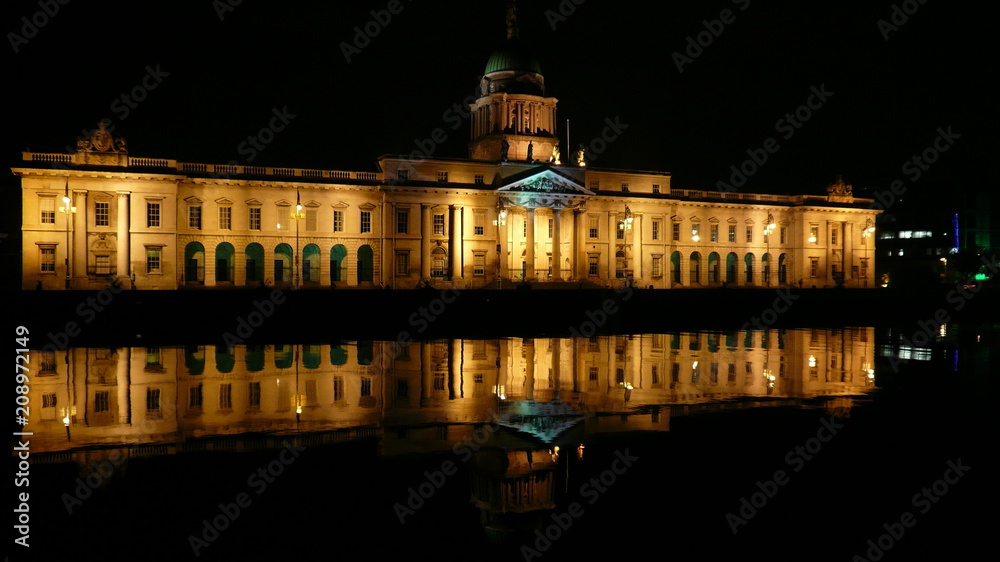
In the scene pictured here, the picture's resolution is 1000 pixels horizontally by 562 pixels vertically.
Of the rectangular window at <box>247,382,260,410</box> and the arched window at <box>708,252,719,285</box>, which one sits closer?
the rectangular window at <box>247,382,260,410</box>

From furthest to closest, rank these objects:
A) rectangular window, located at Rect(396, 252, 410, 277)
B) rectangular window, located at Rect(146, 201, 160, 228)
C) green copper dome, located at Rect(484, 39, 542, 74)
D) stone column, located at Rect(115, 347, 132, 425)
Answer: green copper dome, located at Rect(484, 39, 542, 74) → rectangular window, located at Rect(396, 252, 410, 277) → rectangular window, located at Rect(146, 201, 160, 228) → stone column, located at Rect(115, 347, 132, 425)

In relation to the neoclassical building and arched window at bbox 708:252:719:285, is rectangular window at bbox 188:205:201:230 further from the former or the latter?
arched window at bbox 708:252:719:285

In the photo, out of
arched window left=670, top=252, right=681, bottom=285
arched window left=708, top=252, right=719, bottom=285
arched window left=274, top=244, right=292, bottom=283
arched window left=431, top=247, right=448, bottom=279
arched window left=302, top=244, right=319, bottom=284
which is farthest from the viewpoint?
arched window left=708, top=252, right=719, bottom=285

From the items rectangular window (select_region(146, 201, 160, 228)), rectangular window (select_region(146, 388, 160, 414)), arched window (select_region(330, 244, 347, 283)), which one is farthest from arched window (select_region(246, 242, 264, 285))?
rectangular window (select_region(146, 388, 160, 414))

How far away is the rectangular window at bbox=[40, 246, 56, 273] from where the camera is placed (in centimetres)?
5553

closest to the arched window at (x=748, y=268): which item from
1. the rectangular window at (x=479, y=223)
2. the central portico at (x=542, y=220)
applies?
the central portico at (x=542, y=220)

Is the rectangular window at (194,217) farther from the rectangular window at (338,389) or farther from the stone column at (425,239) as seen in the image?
the rectangular window at (338,389)

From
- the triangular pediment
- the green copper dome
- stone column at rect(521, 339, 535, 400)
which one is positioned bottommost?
stone column at rect(521, 339, 535, 400)

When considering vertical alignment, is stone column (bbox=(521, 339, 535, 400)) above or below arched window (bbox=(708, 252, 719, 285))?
below

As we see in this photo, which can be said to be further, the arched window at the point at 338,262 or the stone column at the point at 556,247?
the stone column at the point at 556,247

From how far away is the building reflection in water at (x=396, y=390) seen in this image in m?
13.1

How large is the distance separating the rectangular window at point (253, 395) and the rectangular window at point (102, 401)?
255 centimetres

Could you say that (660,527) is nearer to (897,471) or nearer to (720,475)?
(720,475)

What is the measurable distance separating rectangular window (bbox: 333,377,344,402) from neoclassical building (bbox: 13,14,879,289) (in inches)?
1574
